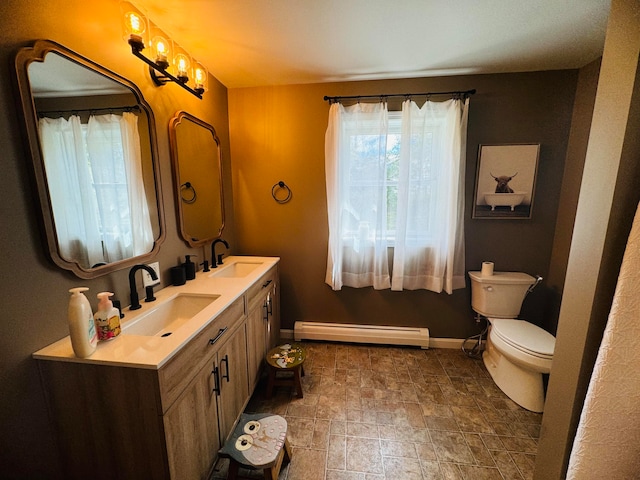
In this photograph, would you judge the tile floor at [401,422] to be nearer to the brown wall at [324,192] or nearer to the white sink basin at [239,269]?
the brown wall at [324,192]

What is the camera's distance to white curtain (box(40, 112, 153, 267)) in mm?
973

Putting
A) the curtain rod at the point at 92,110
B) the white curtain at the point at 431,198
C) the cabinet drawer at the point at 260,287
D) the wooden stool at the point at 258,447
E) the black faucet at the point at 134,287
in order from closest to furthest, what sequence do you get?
the curtain rod at the point at 92,110 < the wooden stool at the point at 258,447 < the black faucet at the point at 134,287 < the cabinet drawer at the point at 260,287 < the white curtain at the point at 431,198

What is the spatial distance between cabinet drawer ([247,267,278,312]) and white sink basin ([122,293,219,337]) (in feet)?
0.87

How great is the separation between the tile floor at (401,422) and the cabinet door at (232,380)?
0.24 meters

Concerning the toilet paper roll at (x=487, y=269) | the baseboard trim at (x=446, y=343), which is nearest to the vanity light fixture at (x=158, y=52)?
the toilet paper roll at (x=487, y=269)

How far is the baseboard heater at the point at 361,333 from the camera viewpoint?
7.72 feet

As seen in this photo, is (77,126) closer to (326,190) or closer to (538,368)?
(326,190)

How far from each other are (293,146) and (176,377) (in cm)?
196

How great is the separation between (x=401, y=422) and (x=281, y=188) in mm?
2056

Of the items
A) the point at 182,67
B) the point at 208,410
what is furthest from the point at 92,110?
the point at 208,410

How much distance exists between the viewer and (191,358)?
1.02 m

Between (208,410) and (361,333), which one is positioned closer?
(208,410)

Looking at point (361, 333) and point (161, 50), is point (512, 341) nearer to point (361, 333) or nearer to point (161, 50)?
point (361, 333)

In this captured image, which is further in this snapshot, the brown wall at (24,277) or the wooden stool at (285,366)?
the wooden stool at (285,366)
